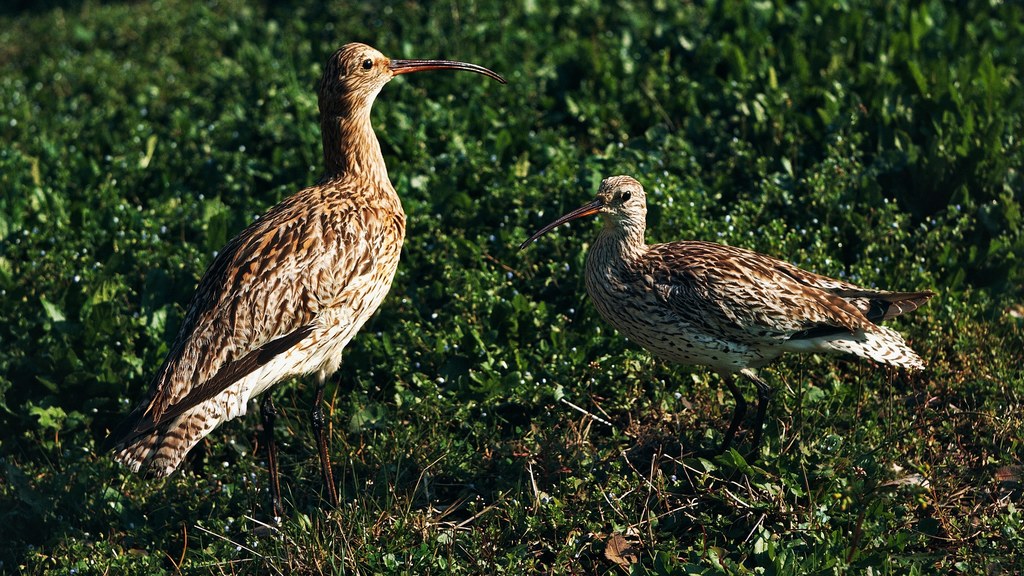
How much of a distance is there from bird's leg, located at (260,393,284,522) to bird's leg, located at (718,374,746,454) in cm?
250

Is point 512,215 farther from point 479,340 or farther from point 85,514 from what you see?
point 85,514

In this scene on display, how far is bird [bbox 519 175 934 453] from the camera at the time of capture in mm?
6199

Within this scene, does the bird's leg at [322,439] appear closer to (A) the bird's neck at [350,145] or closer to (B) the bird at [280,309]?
(B) the bird at [280,309]

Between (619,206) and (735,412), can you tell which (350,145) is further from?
(735,412)

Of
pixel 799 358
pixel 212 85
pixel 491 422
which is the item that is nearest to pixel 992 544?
pixel 799 358

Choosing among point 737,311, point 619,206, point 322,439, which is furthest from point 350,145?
point 737,311

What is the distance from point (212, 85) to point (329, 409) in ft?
15.7

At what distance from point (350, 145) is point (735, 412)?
9.41 ft

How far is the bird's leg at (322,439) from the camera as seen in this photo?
6.35m

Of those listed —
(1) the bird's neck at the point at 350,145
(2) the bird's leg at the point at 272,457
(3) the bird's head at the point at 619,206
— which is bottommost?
(2) the bird's leg at the point at 272,457

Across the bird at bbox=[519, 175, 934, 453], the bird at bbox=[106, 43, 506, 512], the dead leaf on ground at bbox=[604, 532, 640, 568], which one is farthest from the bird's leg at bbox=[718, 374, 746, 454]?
the bird at bbox=[106, 43, 506, 512]

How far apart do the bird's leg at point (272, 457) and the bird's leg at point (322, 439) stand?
25 centimetres

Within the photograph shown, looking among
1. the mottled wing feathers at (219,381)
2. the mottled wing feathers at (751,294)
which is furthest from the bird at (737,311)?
the mottled wing feathers at (219,381)

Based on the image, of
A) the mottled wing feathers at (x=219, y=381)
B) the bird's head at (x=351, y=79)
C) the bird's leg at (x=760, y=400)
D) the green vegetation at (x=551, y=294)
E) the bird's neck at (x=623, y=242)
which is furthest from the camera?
the bird's head at (x=351, y=79)
